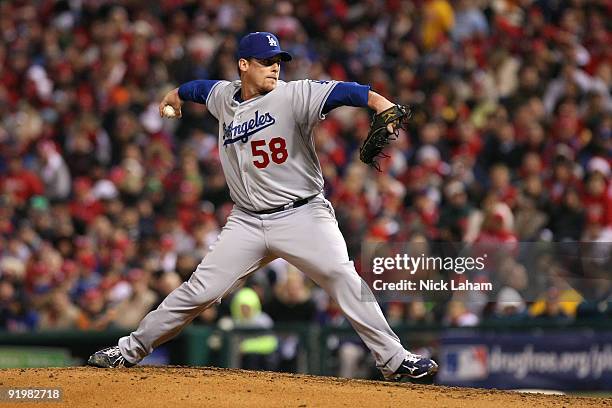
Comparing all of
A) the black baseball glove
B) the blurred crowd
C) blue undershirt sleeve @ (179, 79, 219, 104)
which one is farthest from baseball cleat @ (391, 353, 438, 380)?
the blurred crowd

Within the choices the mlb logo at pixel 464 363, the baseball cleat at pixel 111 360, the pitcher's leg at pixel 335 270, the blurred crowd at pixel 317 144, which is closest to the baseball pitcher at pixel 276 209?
the pitcher's leg at pixel 335 270

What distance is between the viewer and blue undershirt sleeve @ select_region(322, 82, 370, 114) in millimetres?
6191

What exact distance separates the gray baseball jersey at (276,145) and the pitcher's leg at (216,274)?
0.15m

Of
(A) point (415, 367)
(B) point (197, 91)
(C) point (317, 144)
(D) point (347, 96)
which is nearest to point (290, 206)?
Answer: (D) point (347, 96)

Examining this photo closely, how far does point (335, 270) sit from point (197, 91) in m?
1.36

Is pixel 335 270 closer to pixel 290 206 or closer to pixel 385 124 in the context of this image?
pixel 290 206

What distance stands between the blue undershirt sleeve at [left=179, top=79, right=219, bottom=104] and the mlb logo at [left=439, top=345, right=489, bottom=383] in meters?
4.32

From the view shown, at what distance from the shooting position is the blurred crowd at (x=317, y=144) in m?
11.3

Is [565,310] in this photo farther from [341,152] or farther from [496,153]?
[341,152]

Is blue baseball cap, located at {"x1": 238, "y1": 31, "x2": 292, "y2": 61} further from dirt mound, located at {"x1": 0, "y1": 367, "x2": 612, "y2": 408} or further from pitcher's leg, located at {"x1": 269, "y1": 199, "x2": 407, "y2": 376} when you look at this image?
dirt mound, located at {"x1": 0, "y1": 367, "x2": 612, "y2": 408}

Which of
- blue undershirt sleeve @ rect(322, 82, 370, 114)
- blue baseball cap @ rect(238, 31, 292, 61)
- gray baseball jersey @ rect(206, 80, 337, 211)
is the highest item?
blue baseball cap @ rect(238, 31, 292, 61)

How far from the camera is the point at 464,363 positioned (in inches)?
416

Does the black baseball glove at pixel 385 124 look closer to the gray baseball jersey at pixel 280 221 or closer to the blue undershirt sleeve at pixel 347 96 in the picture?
the blue undershirt sleeve at pixel 347 96

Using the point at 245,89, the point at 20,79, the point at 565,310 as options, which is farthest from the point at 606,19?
the point at 245,89
